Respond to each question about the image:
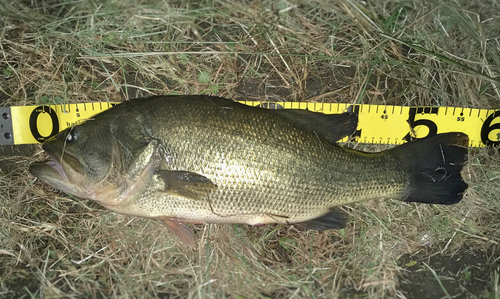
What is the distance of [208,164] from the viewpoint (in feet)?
7.38

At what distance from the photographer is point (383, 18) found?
9.45ft

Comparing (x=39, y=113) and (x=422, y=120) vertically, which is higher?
(x=39, y=113)

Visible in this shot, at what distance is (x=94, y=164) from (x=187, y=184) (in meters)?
0.71

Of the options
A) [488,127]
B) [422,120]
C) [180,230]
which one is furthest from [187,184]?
[488,127]

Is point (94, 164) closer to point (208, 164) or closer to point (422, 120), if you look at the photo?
point (208, 164)

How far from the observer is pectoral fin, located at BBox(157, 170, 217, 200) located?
87.6 inches

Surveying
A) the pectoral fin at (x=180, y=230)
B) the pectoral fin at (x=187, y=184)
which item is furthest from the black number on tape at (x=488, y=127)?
the pectoral fin at (x=180, y=230)

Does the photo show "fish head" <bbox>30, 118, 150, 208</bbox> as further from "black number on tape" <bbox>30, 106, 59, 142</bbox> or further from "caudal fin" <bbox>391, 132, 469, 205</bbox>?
"caudal fin" <bbox>391, 132, 469, 205</bbox>

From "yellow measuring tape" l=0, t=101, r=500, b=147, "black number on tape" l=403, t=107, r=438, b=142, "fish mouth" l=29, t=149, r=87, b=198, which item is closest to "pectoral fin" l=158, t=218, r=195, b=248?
"fish mouth" l=29, t=149, r=87, b=198

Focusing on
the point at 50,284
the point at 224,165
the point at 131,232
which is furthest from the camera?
the point at 131,232

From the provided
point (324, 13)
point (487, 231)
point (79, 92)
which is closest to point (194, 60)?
point (79, 92)

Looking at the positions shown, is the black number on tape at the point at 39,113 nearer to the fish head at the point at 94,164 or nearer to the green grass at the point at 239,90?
the green grass at the point at 239,90

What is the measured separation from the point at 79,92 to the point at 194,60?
3.68 feet

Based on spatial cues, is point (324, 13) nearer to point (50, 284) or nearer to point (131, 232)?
point (131, 232)
